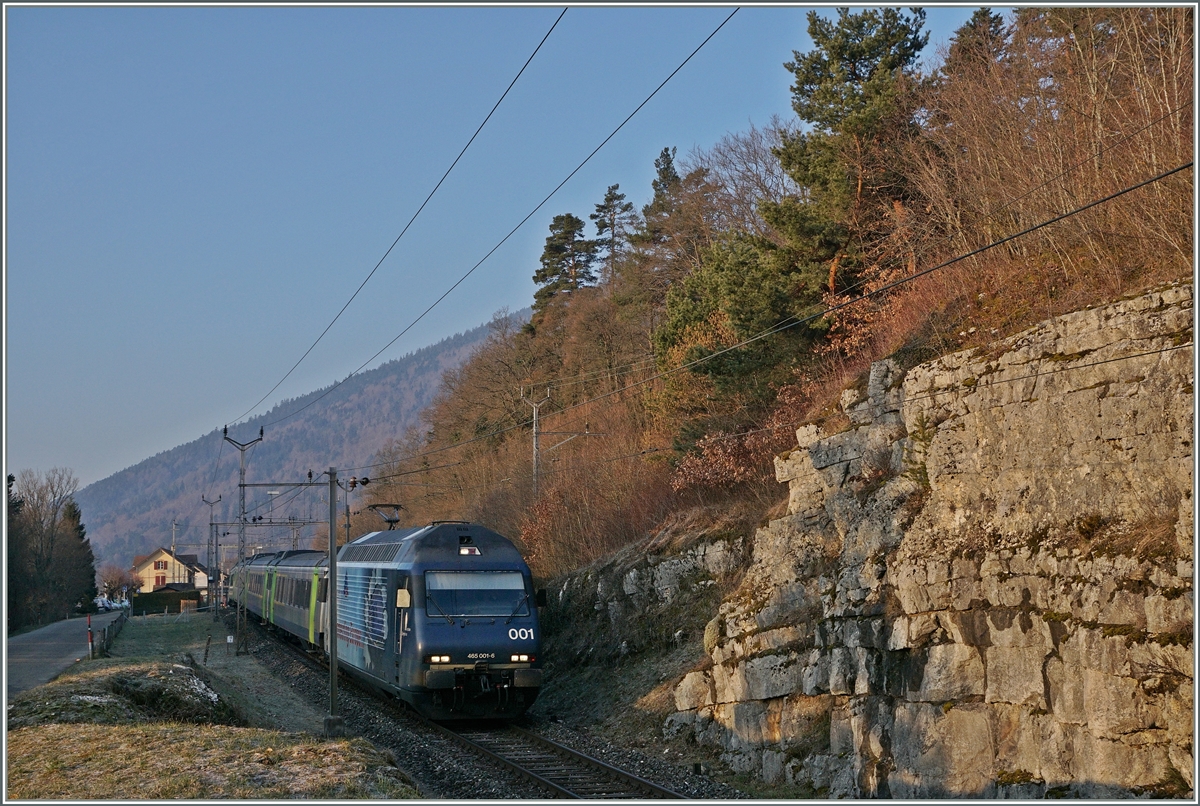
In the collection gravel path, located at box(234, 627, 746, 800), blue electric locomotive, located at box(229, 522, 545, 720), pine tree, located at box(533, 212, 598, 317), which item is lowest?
gravel path, located at box(234, 627, 746, 800)

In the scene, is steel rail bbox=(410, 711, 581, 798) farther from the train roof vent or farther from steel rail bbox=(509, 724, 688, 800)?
the train roof vent

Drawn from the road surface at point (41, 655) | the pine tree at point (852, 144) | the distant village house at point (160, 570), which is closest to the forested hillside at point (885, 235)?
the pine tree at point (852, 144)

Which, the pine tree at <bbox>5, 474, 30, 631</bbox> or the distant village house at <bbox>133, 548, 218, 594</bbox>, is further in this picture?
the distant village house at <bbox>133, 548, 218, 594</bbox>

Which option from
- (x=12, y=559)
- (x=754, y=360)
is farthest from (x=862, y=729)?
(x=12, y=559)

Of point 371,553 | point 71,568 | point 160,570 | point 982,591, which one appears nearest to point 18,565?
point 71,568

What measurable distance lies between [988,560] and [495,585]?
10059 mm

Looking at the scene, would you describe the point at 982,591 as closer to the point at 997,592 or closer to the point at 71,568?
the point at 997,592

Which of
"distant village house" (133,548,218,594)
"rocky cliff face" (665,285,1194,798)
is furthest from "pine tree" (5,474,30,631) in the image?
"distant village house" (133,548,218,594)

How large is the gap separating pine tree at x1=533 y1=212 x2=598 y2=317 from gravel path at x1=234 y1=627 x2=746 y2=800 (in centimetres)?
4153

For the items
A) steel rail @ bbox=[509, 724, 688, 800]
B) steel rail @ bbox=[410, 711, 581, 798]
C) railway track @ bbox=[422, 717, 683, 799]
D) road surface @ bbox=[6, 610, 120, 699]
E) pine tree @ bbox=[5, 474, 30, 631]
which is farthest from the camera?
pine tree @ bbox=[5, 474, 30, 631]

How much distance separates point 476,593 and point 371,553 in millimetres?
4439

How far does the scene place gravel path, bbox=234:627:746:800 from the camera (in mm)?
14773

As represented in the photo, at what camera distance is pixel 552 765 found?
16.2 m

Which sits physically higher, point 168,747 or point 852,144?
point 852,144
